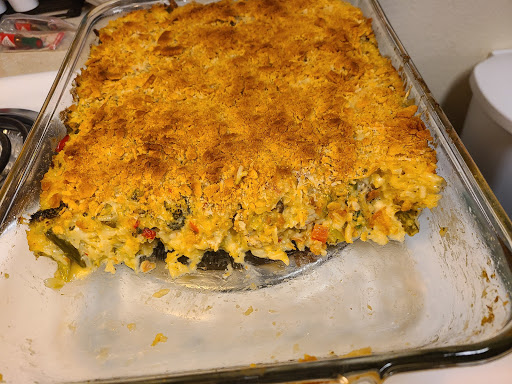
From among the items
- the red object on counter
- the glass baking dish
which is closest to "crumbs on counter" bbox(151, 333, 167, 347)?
the glass baking dish

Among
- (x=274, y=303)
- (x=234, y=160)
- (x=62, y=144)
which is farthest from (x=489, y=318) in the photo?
(x=62, y=144)

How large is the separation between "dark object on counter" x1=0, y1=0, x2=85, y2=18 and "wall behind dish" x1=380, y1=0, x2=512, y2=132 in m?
1.28

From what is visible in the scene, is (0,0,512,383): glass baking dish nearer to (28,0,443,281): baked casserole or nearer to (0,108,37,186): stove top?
(28,0,443,281): baked casserole

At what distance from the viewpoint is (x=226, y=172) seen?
0.87 meters

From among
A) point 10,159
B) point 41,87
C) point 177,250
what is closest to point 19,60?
point 41,87

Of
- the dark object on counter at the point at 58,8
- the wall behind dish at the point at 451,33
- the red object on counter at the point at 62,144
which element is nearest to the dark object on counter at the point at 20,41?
the dark object on counter at the point at 58,8

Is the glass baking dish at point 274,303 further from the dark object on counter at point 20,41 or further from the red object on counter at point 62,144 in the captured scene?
the dark object on counter at point 20,41

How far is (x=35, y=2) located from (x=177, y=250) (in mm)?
1544

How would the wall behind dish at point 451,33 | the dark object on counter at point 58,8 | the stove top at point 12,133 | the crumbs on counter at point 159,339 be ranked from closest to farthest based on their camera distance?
the crumbs on counter at point 159,339, the stove top at point 12,133, the wall behind dish at point 451,33, the dark object on counter at point 58,8

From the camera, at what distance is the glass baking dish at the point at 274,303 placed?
750 mm

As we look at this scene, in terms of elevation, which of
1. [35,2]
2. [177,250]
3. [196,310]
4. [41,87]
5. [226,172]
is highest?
[35,2]

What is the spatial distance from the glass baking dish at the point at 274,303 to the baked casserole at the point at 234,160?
45mm

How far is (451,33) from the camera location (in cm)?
141

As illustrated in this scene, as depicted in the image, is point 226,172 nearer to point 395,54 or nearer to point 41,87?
point 395,54
